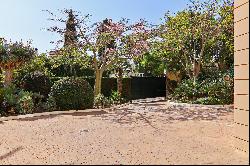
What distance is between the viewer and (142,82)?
24.8 meters

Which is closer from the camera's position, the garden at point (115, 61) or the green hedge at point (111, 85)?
the garden at point (115, 61)

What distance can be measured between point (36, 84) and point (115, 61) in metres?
4.79

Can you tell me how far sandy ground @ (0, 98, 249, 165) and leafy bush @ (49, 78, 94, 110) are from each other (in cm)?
287

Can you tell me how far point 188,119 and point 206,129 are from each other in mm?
2391

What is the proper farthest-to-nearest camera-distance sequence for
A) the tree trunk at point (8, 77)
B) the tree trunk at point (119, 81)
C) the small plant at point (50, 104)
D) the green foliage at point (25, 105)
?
the tree trunk at point (119, 81) < the tree trunk at point (8, 77) < the small plant at point (50, 104) < the green foliage at point (25, 105)

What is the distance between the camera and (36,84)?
625 inches

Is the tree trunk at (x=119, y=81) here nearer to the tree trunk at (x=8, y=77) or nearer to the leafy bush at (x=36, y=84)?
the leafy bush at (x=36, y=84)

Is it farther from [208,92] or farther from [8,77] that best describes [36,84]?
[208,92]

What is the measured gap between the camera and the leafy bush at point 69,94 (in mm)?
14789

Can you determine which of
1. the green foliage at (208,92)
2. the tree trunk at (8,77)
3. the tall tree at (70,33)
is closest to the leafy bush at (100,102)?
the tall tree at (70,33)

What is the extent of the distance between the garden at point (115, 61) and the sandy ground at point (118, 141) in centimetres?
294

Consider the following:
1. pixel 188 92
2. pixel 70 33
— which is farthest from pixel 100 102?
pixel 188 92

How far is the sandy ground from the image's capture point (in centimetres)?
620

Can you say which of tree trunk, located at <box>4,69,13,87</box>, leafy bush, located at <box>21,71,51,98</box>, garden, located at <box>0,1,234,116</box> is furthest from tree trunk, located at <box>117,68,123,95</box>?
tree trunk, located at <box>4,69,13,87</box>
